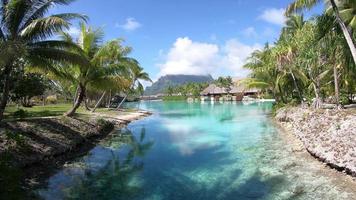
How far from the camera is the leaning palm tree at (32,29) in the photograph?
12500 millimetres

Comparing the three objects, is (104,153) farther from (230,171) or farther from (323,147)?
(323,147)

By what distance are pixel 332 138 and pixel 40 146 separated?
9634 millimetres

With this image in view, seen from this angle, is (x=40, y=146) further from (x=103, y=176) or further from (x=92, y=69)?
(x=92, y=69)

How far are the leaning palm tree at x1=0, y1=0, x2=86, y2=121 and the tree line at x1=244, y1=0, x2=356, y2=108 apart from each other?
28.6 feet

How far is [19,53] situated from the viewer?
437 inches

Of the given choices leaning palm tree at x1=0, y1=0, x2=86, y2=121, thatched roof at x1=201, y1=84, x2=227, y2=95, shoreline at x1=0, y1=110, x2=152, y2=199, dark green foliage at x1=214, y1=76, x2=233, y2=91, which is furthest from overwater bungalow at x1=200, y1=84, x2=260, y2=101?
leaning palm tree at x1=0, y1=0, x2=86, y2=121

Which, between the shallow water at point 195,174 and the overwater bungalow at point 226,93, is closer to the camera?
the shallow water at point 195,174

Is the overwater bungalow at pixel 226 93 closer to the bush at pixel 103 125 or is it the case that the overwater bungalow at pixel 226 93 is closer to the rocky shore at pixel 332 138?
the bush at pixel 103 125

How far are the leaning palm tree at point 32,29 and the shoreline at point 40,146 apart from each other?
1285mm

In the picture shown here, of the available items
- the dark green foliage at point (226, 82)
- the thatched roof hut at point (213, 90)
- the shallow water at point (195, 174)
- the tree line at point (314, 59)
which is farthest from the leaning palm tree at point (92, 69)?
the thatched roof hut at point (213, 90)

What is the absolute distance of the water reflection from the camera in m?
9.02

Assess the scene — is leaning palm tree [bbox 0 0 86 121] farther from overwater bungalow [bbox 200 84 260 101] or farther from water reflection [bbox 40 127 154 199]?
overwater bungalow [bbox 200 84 260 101]

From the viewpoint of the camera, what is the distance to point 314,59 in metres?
22.4

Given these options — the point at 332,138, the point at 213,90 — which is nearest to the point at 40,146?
the point at 332,138
